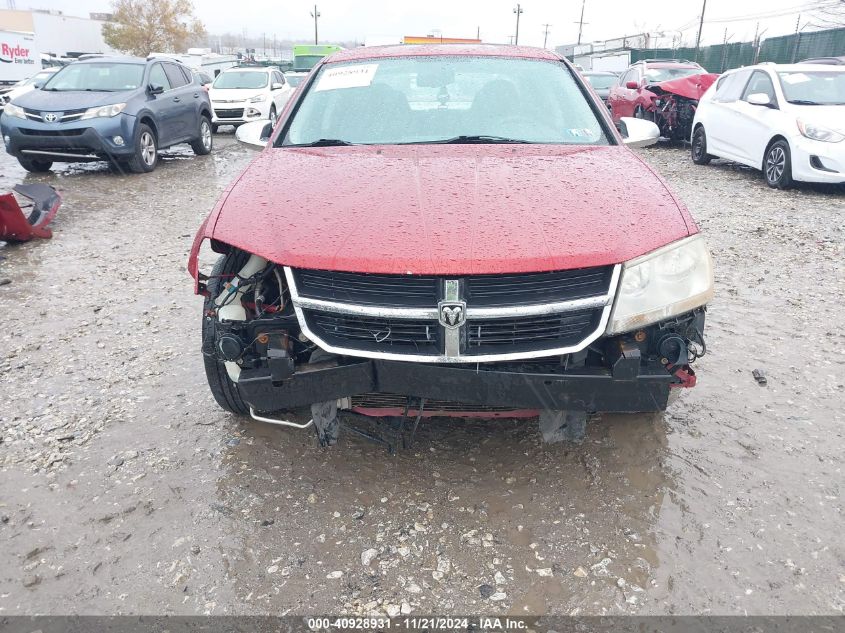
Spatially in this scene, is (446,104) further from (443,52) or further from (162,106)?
(162,106)

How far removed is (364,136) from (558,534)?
2.11m

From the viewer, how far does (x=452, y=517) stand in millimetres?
2449

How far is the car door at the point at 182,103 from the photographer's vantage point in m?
10.7

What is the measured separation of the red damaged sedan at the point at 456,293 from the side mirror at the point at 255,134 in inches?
47.7

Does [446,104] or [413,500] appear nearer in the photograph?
[413,500]

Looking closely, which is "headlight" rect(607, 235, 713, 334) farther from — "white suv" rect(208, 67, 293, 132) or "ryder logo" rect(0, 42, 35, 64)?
"ryder logo" rect(0, 42, 35, 64)

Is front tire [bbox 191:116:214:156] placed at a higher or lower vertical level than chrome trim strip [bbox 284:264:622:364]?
lower

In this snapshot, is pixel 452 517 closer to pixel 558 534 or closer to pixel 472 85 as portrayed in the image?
pixel 558 534

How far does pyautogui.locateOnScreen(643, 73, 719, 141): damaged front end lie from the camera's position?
12.1 m

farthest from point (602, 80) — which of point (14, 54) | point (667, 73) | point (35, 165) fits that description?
point (14, 54)

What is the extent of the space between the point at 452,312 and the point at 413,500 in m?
0.88

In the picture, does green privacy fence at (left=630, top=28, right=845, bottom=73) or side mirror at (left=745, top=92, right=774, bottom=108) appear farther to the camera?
green privacy fence at (left=630, top=28, right=845, bottom=73)

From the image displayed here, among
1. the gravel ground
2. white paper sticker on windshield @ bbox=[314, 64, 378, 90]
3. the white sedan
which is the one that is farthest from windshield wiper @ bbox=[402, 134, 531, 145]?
the white sedan

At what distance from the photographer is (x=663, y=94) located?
502 inches
